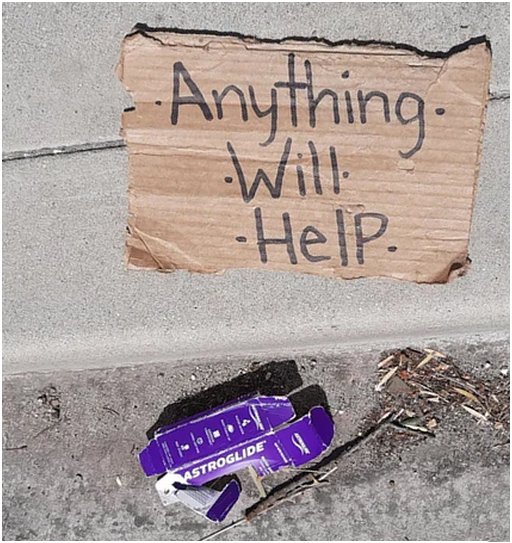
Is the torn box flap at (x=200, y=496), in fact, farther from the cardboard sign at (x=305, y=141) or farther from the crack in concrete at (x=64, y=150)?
the crack in concrete at (x=64, y=150)

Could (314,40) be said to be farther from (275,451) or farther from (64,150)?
(275,451)

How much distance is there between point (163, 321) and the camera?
1.50 meters

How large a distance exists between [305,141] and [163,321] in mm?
496

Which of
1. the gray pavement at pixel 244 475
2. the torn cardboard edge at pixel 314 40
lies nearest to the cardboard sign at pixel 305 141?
the torn cardboard edge at pixel 314 40

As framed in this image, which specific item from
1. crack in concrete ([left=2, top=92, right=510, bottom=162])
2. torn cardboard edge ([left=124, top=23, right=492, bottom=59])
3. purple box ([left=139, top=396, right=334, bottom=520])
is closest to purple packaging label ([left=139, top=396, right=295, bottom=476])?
purple box ([left=139, top=396, right=334, bottom=520])

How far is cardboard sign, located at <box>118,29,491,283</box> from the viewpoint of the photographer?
1.37m

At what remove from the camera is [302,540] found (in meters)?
1.59

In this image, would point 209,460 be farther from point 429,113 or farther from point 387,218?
point 429,113

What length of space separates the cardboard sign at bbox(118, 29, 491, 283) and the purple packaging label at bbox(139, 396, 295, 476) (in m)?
0.37

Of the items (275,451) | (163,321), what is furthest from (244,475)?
(163,321)

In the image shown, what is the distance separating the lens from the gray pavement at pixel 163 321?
1393mm

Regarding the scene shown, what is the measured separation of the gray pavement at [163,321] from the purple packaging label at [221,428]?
74 millimetres

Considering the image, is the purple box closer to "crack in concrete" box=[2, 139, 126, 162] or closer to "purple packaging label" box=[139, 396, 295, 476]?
"purple packaging label" box=[139, 396, 295, 476]

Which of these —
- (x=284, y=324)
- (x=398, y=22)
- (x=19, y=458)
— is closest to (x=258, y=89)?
(x=398, y=22)
